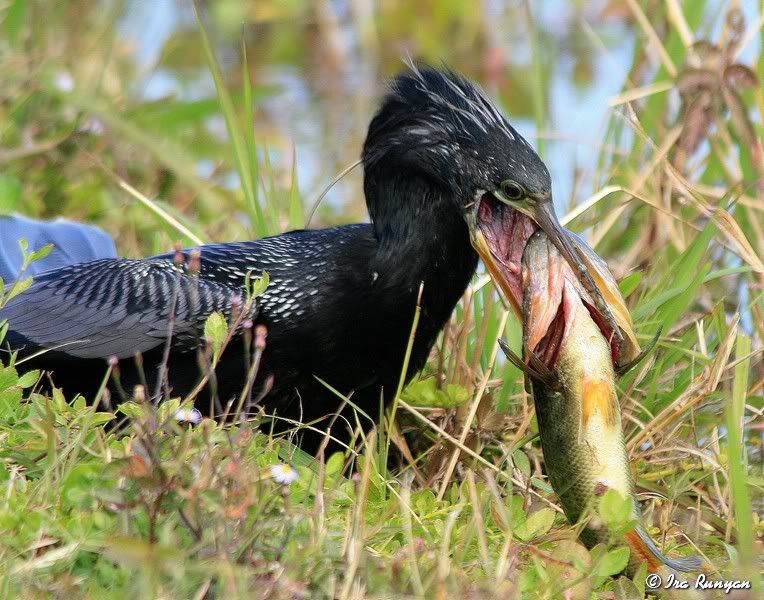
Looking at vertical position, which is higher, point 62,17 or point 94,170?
point 62,17

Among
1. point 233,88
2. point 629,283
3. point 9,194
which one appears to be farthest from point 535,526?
point 233,88

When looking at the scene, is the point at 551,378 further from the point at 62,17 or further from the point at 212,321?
the point at 62,17

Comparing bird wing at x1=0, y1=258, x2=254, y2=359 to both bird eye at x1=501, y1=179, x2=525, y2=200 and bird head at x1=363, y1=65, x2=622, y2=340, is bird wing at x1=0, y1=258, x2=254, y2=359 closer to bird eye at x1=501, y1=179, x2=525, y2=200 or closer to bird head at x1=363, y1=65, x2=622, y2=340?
bird head at x1=363, y1=65, x2=622, y2=340

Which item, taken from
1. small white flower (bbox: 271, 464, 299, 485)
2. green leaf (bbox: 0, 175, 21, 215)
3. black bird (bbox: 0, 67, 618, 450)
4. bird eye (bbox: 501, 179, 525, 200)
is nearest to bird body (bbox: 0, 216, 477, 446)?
black bird (bbox: 0, 67, 618, 450)

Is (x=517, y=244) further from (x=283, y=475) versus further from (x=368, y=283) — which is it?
(x=283, y=475)

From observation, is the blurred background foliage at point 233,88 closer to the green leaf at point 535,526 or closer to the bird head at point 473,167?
the bird head at point 473,167

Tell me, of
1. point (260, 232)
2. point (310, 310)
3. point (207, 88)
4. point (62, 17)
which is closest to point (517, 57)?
point (207, 88)

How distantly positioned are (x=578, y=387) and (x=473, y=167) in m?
0.64

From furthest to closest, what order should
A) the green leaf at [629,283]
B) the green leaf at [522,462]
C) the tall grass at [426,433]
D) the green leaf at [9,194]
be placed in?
the green leaf at [9,194]
the green leaf at [629,283]
the green leaf at [522,462]
the tall grass at [426,433]

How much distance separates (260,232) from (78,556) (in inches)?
74.6

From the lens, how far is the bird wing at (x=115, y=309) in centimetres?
340

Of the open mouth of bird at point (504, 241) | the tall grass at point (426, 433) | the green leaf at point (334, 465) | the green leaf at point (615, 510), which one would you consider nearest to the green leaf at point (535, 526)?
the tall grass at point (426, 433)

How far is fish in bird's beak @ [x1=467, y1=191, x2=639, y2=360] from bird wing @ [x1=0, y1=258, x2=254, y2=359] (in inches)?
27.2

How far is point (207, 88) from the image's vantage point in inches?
290
